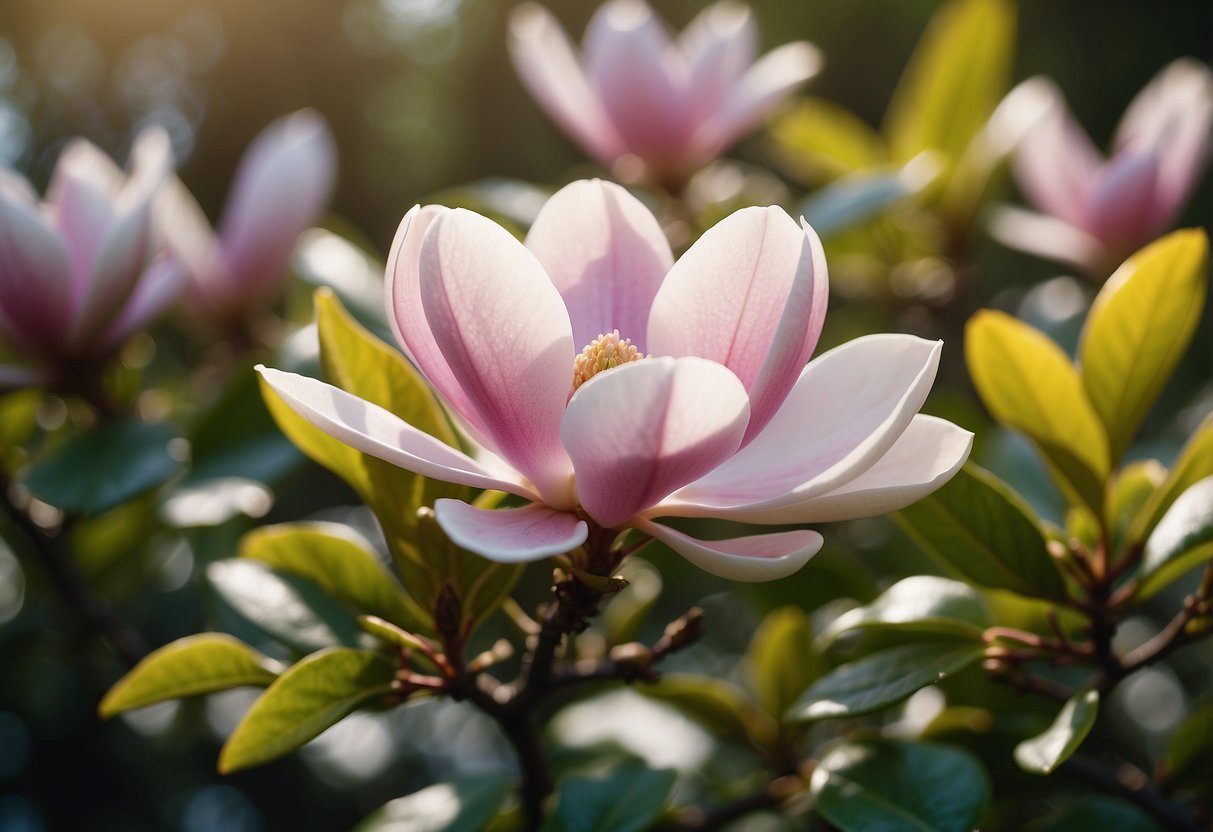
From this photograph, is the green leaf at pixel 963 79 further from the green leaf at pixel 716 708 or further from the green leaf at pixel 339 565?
the green leaf at pixel 339 565

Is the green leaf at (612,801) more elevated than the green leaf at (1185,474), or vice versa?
the green leaf at (1185,474)

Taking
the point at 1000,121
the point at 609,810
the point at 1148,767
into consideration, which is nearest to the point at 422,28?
the point at 1000,121

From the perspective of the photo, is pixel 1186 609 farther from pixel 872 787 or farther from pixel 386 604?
pixel 386 604

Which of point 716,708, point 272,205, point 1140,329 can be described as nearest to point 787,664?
point 716,708

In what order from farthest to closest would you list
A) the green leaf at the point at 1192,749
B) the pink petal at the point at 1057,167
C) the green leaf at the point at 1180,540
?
the pink petal at the point at 1057,167 < the green leaf at the point at 1192,749 < the green leaf at the point at 1180,540

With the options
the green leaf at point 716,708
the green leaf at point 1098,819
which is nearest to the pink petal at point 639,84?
the green leaf at point 716,708

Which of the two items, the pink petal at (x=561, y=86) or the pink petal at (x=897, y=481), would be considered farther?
the pink petal at (x=561, y=86)

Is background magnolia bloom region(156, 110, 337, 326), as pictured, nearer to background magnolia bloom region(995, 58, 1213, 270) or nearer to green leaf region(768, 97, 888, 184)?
green leaf region(768, 97, 888, 184)
